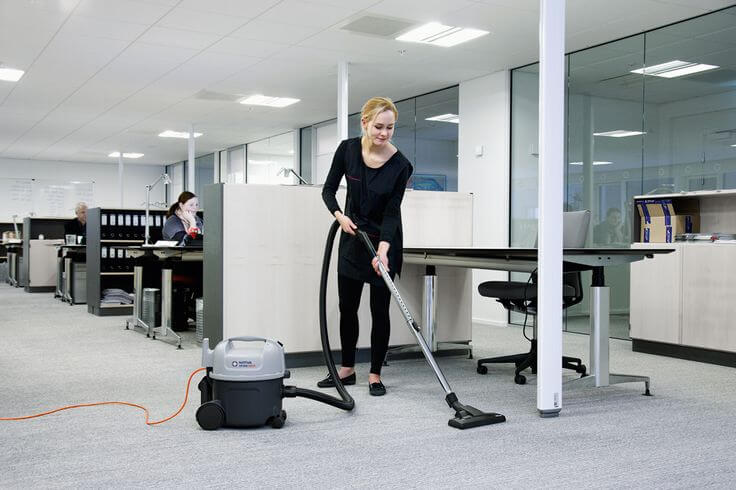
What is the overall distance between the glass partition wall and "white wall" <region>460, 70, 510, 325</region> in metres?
0.15

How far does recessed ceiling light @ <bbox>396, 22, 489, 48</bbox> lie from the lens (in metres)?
5.72

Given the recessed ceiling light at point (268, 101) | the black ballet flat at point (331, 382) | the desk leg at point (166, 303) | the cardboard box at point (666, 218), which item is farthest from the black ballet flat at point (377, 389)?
the recessed ceiling light at point (268, 101)

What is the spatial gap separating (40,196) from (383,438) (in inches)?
565

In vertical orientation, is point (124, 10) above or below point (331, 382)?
above

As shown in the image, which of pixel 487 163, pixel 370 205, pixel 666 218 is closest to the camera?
pixel 370 205

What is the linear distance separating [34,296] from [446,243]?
6.61 meters

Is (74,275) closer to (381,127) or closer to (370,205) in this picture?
(370,205)

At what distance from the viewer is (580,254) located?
3.02 m

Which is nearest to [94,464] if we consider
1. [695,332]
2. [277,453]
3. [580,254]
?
[277,453]

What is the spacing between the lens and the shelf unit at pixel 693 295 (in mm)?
4480

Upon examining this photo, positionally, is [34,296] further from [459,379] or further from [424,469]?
[424,469]

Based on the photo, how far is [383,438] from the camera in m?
2.66

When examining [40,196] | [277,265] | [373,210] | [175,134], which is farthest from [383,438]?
[40,196]

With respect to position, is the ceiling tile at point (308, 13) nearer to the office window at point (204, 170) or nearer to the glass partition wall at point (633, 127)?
the glass partition wall at point (633, 127)
